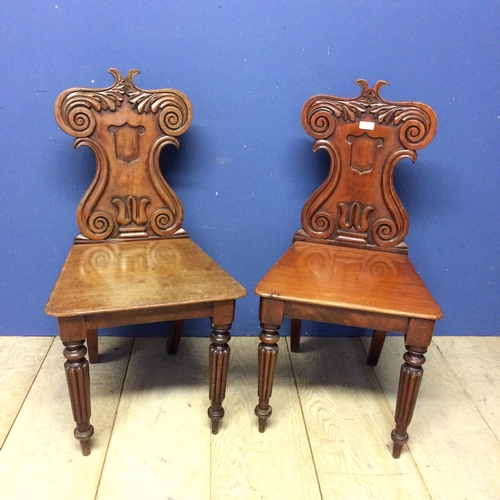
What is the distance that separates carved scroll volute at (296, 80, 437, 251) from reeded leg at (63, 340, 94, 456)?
85cm

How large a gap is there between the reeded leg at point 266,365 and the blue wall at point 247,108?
56 cm

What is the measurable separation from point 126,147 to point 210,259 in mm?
464

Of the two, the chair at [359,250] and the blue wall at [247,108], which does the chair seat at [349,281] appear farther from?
the blue wall at [247,108]

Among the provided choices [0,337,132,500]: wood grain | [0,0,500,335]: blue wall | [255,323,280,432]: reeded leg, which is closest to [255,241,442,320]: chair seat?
[255,323,280,432]: reeded leg

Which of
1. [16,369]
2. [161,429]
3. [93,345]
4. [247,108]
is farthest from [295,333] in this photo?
[16,369]

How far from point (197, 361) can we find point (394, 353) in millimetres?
816

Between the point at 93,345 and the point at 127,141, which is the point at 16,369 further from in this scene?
the point at 127,141

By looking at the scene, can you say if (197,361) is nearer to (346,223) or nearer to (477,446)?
(346,223)

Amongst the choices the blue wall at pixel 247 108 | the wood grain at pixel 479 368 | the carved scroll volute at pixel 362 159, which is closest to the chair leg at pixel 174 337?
the blue wall at pixel 247 108

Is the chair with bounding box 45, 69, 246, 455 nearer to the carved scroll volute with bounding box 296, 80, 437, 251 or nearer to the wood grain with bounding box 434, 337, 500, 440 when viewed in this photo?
the carved scroll volute with bounding box 296, 80, 437, 251

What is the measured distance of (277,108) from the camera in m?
1.94

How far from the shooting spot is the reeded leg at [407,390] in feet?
5.08

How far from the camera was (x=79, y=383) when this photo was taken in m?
1.50

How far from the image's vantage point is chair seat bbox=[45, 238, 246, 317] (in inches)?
57.7
